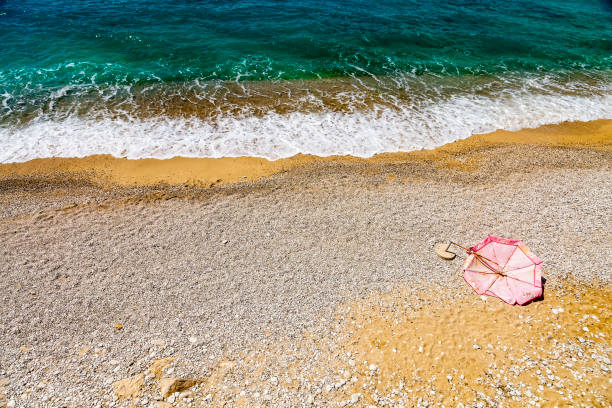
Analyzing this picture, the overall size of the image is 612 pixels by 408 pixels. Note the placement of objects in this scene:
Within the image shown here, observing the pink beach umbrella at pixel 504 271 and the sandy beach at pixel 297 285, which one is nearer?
the sandy beach at pixel 297 285

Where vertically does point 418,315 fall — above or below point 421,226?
below

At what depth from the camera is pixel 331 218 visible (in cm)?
1427

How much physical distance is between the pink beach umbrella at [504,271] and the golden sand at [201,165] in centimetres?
735

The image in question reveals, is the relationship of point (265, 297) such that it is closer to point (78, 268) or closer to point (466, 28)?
point (78, 268)

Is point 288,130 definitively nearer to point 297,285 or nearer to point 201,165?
point 201,165

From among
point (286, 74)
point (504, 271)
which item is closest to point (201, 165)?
point (286, 74)

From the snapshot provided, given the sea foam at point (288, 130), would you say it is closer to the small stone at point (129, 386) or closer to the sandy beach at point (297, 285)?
the sandy beach at point (297, 285)

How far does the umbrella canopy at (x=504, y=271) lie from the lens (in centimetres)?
1054

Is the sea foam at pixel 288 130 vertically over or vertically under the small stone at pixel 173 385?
over

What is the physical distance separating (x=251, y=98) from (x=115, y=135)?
30.1 ft

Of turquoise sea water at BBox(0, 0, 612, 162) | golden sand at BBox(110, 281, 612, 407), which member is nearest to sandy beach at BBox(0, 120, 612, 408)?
golden sand at BBox(110, 281, 612, 407)

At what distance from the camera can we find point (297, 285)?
1154 centimetres

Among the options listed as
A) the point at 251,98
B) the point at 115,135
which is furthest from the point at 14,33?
the point at 251,98

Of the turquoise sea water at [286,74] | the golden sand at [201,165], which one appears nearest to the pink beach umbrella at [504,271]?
the golden sand at [201,165]
